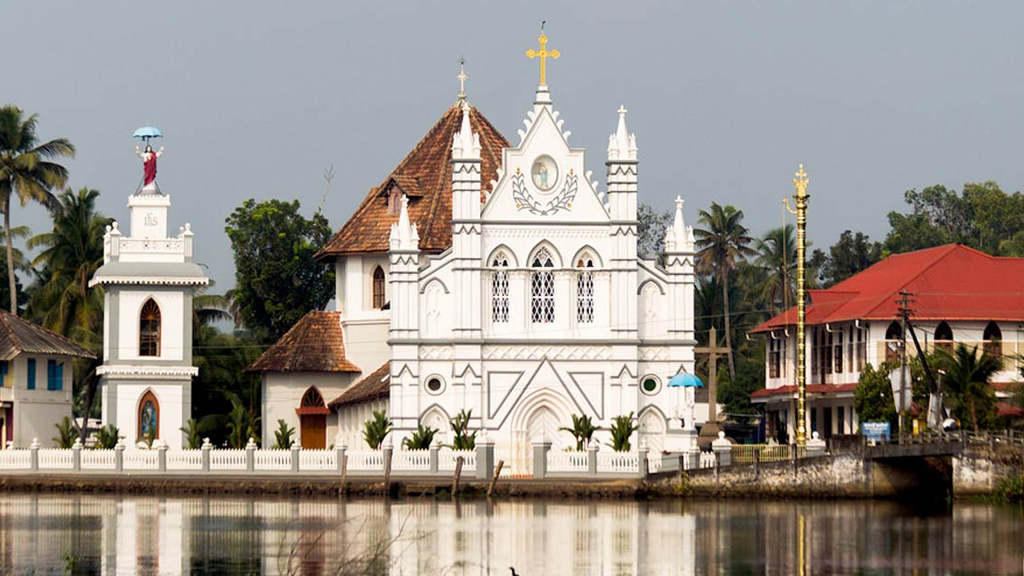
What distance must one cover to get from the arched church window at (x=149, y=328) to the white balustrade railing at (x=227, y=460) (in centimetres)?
1112

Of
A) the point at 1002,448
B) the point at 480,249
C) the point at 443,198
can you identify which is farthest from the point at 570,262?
the point at 1002,448

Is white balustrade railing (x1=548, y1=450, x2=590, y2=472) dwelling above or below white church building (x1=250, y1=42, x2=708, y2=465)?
below

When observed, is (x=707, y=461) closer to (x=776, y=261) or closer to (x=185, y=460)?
(x=185, y=460)

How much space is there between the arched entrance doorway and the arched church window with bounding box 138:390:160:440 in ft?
18.9

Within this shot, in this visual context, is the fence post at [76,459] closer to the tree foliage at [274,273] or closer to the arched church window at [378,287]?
the arched church window at [378,287]

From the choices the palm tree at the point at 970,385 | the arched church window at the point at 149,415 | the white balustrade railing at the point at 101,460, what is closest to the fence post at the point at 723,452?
the palm tree at the point at 970,385

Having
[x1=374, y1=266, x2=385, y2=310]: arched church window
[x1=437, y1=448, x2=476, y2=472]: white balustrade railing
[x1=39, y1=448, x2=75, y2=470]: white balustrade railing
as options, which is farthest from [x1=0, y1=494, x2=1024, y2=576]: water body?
[x1=374, y1=266, x2=385, y2=310]: arched church window

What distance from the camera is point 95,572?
130 ft

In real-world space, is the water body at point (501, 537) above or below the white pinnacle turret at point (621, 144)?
below

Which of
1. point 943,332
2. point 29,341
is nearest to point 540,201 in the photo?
point 943,332

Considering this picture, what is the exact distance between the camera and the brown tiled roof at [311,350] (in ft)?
248

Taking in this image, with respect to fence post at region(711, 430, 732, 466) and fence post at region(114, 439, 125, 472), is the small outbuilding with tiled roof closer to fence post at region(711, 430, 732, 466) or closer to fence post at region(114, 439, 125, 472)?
fence post at region(114, 439, 125, 472)

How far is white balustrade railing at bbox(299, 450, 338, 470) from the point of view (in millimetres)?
61969

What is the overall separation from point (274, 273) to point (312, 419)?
57.3 feet
